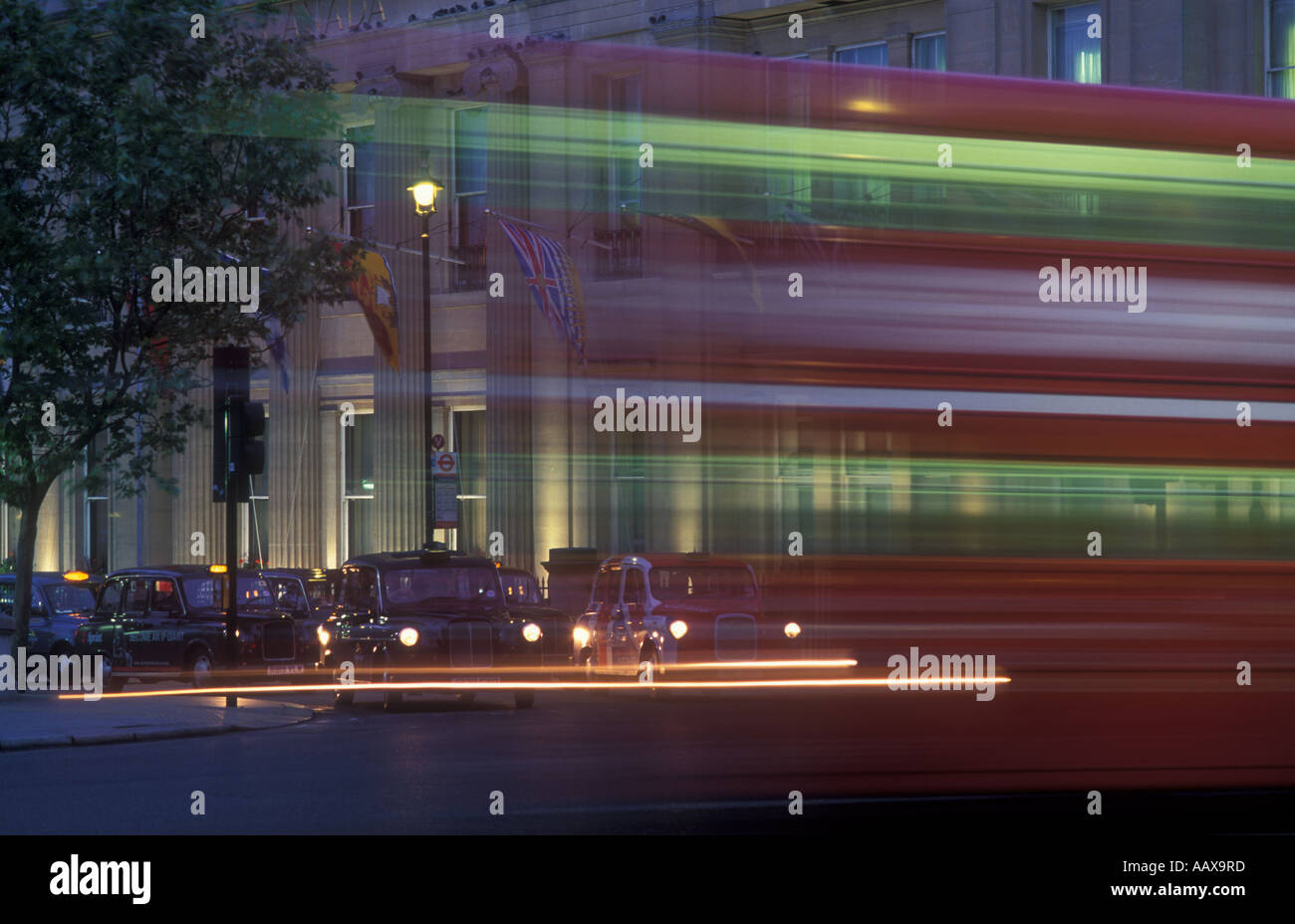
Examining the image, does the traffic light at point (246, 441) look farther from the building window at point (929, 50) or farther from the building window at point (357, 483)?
the building window at point (357, 483)

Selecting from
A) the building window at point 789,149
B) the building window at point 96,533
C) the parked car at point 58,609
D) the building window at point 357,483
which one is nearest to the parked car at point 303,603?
the parked car at point 58,609

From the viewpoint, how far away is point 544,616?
2306 centimetres

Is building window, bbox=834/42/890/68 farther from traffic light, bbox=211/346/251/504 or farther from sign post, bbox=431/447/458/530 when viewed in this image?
traffic light, bbox=211/346/251/504

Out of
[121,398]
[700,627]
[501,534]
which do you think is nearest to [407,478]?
[121,398]

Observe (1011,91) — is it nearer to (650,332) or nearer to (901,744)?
(650,332)

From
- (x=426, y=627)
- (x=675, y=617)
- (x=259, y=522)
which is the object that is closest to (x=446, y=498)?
(x=426, y=627)

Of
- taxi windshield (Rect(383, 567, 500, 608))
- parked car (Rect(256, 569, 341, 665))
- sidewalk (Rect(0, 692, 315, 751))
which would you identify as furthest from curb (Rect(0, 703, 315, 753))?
parked car (Rect(256, 569, 341, 665))

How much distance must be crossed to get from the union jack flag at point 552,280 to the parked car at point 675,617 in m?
1.00

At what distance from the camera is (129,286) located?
949 inches

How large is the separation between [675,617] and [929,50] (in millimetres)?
16053

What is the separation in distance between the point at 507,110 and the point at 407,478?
32.0 metres

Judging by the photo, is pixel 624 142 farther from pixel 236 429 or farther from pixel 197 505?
pixel 197 505

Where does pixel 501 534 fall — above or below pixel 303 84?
below
